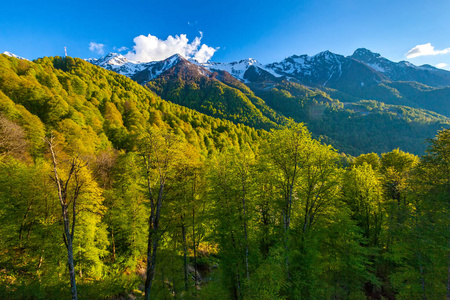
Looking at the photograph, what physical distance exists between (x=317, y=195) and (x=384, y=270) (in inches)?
985

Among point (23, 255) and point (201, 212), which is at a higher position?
point (201, 212)

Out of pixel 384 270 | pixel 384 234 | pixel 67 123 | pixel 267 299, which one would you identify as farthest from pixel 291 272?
pixel 67 123

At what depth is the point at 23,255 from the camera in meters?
18.9

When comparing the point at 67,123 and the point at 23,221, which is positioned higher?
the point at 67,123

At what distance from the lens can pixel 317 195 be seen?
18672 mm

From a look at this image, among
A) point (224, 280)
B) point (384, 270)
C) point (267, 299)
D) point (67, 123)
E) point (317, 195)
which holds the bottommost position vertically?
point (384, 270)

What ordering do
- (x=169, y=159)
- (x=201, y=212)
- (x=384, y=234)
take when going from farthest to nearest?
(x=384, y=234)
(x=201, y=212)
(x=169, y=159)

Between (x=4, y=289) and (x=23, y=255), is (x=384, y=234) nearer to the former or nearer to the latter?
(x=4, y=289)

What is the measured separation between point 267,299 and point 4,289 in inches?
677

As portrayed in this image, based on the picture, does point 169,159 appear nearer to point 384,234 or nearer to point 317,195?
point 317,195

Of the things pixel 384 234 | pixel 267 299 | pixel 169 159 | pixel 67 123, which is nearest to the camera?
pixel 267 299

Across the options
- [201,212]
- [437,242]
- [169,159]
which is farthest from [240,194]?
[437,242]

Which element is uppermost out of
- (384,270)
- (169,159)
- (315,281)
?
(169,159)

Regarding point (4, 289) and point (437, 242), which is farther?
point (437, 242)
